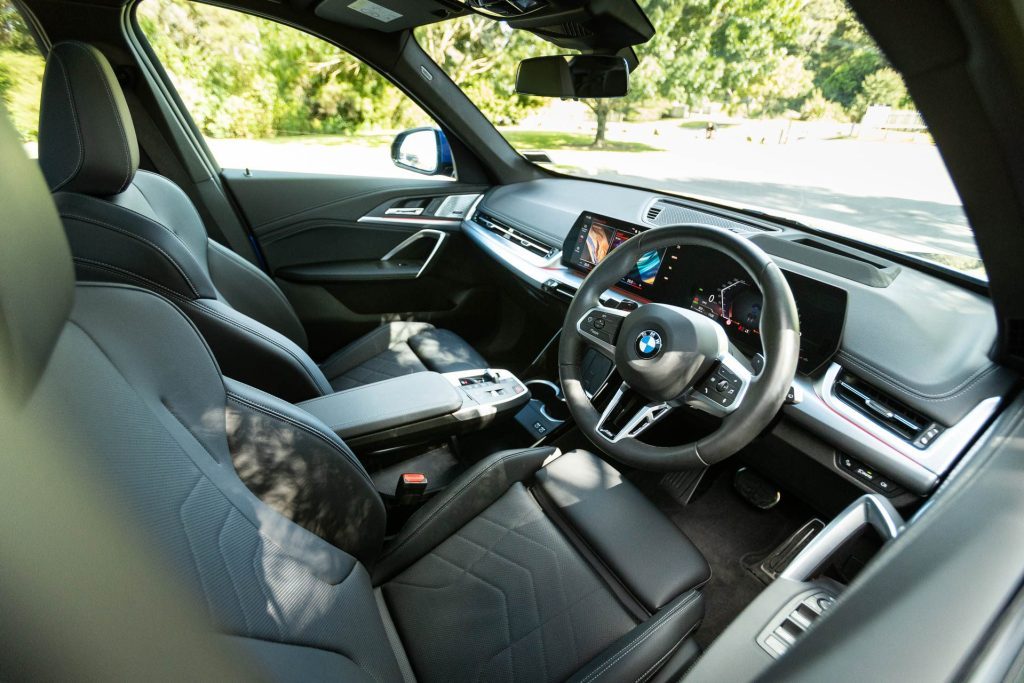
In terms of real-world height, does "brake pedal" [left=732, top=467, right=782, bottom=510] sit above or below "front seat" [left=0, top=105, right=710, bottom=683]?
above

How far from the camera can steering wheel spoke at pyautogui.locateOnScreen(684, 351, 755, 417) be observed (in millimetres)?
1315

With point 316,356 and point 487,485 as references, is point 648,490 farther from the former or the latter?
point 316,356

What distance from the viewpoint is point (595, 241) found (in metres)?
2.19

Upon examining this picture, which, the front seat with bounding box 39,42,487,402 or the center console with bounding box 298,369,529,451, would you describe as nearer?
the front seat with bounding box 39,42,487,402

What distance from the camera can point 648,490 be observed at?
2.02 meters

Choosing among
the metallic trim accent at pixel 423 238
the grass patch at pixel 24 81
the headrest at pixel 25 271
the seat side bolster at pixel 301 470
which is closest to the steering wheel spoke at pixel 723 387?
the seat side bolster at pixel 301 470

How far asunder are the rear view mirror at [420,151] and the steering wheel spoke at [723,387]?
207 centimetres

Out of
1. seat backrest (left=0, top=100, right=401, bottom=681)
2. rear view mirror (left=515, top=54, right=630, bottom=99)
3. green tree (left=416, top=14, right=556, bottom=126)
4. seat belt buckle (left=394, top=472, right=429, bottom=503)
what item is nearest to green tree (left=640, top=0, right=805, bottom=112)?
rear view mirror (left=515, top=54, right=630, bottom=99)

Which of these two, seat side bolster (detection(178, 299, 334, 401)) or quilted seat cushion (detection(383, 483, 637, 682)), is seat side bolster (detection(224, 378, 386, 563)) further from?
seat side bolster (detection(178, 299, 334, 401))

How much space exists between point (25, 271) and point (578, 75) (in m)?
2.17

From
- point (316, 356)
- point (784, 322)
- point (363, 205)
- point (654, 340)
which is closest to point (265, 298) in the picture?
point (316, 356)

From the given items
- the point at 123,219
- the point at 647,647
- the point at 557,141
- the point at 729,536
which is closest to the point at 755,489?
the point at 729,536

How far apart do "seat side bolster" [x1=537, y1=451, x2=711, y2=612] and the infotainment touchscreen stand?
0.64 metres

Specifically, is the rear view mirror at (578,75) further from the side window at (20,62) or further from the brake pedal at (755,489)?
the side window at (20,62)
